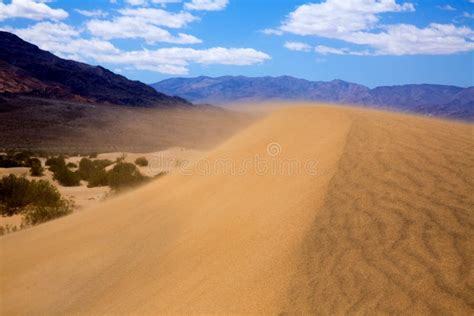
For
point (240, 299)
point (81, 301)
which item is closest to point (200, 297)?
point (240, 299)

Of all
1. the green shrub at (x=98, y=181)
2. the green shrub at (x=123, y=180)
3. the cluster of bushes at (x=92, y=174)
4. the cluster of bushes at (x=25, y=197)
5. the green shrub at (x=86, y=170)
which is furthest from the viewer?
the green shrub at (x=86, y=170)

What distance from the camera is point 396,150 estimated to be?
6.72 meters

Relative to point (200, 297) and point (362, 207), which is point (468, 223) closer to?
point (362, 207)

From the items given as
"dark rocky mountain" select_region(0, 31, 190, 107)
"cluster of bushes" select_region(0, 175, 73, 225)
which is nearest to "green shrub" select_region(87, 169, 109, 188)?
"cluster of bushes" select_region(0, 175, 73, 225)

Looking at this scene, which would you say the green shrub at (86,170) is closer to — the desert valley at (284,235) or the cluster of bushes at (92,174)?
the cluster of bushes at (92,174)

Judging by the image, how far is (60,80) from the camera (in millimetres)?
93625

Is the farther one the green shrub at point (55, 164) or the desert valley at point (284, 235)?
the green shrub at point (55, 164)

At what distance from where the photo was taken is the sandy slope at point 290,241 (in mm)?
3949

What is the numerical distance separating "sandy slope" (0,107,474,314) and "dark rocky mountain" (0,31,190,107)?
72725 mm

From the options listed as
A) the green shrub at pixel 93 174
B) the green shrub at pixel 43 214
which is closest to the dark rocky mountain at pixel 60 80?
the green shrub at pixel 93 174

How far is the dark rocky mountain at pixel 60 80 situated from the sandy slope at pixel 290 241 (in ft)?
239

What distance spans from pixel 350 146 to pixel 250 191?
66.6 inches

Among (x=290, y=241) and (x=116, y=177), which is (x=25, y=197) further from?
(x=290, y=241)

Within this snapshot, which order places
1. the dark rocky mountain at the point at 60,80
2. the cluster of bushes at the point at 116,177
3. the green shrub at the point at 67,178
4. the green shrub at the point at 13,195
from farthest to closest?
the dark rocky mountain at the point at 60,80 < the green shrub at the point at 67,178 < the cluster of bushes at the point at 116,177 < the green shrub at the point at 13,195
